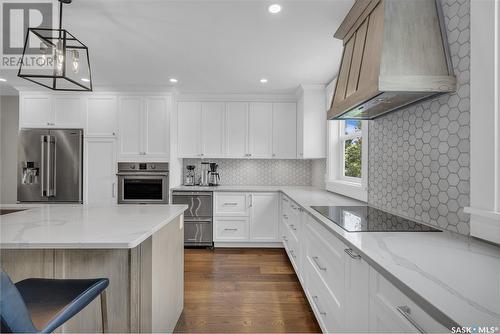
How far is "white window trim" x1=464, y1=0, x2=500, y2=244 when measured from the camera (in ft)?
3.32

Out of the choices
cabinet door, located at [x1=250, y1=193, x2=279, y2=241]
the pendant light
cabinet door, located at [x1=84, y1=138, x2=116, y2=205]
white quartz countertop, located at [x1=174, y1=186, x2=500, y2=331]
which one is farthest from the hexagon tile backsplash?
cabinet door, located at [x1=84, y1=138, x2=116, y2=205]

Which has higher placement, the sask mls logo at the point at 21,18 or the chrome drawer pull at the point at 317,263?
the sask mls logo at the point at 21,18

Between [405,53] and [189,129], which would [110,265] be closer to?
[405,53]

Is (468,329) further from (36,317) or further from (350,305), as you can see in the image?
(36,317)

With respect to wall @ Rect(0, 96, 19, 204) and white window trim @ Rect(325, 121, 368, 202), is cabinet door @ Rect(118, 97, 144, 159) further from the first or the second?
white window trim @ Rect(325, 121, 368, 202)

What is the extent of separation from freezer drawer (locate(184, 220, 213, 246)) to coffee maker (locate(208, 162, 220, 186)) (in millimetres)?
719

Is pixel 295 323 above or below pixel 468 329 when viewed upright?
below

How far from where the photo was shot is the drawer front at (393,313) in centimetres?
69

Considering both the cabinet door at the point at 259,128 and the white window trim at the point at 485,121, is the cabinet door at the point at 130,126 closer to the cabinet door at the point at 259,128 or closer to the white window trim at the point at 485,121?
the cabinet door at the point at 259,128

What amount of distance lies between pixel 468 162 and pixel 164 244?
1766mm

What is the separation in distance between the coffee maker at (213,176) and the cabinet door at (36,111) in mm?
2490

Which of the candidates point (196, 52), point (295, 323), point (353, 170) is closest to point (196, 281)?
point (295, 323)

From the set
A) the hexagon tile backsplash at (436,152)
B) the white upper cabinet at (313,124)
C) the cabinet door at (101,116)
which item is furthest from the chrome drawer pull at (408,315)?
the cabinet door at (101,116)

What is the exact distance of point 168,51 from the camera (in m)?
2.54
